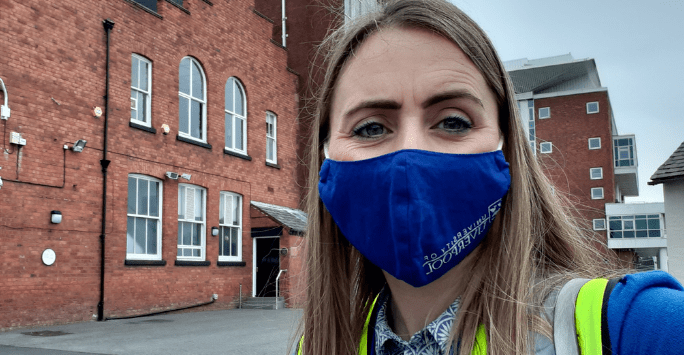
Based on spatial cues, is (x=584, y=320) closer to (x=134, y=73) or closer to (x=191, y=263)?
(x=134, y=73)

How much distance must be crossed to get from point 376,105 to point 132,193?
48.2ft

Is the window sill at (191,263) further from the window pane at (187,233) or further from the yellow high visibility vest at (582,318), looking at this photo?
the yellow high visibility vest at (582,318)

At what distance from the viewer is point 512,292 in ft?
4.58

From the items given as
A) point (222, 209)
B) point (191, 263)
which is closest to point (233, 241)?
point (222, 209)

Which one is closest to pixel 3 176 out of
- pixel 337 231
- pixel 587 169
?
pixel 337 231

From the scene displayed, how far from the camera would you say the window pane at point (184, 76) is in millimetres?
17141

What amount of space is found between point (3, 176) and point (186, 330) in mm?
4927

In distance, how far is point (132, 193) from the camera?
49.8 feet

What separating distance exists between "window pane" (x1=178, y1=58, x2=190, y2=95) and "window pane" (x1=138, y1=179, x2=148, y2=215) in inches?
126

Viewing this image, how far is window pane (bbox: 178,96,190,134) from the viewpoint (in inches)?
672

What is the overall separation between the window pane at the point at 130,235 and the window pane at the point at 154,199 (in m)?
0.68

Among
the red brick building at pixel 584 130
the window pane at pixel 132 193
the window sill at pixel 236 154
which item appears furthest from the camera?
the red brick building at pixel 584 130

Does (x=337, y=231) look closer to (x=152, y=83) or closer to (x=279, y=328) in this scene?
(x=279, y=328)

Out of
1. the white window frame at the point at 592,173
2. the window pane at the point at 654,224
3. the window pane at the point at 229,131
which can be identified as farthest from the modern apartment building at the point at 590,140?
the window pane at the point at 229,131
